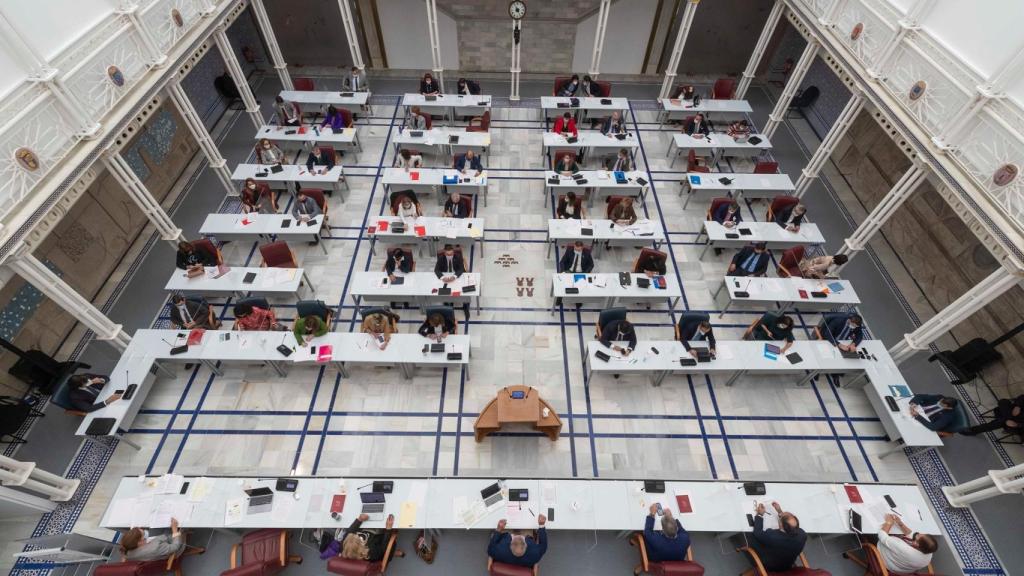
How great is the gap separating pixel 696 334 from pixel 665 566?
406cm

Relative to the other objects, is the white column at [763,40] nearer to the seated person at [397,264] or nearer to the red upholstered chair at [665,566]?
the seated person at [397,264]

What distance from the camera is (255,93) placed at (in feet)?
51.7

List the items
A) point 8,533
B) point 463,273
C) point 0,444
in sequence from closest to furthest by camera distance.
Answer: point 8,533 → point 0,444 → point 463,273

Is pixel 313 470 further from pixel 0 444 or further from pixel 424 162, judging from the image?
pixel 424 162

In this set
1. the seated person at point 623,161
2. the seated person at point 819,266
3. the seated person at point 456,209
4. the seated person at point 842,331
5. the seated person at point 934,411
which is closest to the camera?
the seated person at point 934,411

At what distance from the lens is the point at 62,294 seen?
7.23 meters

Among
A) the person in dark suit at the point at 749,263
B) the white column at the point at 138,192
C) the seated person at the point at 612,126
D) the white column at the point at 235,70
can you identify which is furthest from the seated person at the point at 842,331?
the white column at the point at 235,70

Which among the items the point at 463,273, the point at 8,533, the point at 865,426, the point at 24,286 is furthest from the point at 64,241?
the point at 865,426

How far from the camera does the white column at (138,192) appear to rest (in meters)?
8.21

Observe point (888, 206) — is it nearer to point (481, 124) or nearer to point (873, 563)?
point (873, 563)

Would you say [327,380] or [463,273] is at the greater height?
[463,273]

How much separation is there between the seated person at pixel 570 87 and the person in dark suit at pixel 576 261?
7.28 metres

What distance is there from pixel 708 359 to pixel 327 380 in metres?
7.13

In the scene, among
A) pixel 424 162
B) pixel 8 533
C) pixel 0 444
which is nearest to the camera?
pixel 8 533
